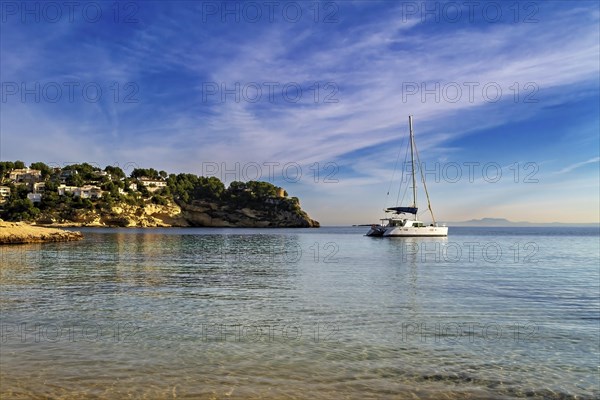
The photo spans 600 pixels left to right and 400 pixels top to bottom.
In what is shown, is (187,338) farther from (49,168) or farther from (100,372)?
(49,168)

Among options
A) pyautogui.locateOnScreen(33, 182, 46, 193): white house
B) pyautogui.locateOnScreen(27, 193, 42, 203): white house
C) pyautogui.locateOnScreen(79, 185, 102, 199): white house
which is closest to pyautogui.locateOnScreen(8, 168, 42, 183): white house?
pyautogui.locateOnScreen(33, 182, 46, 193): white house

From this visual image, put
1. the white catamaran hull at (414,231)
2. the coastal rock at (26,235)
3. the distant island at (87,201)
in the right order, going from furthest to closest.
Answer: the distant island at (87,201), the white catamaran hull at (414,231), the coastal rock at (26,235)

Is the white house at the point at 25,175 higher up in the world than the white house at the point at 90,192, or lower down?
higher up

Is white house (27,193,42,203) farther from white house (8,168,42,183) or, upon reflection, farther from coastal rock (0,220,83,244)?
coastal rock (0,220,83,244)

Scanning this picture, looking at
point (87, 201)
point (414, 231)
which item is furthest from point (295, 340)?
point (87, 201)

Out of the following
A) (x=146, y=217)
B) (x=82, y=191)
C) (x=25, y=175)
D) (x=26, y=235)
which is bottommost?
(x=26, y=235)

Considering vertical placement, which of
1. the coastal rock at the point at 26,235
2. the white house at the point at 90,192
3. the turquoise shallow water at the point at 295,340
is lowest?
the turquoise shallow water at the point at 295,340

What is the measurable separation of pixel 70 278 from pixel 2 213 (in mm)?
141886

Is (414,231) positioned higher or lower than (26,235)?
higher

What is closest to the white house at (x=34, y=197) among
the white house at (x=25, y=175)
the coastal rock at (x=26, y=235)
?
the white house at (x=25, y=175)

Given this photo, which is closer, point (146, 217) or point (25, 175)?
point (146, 217)

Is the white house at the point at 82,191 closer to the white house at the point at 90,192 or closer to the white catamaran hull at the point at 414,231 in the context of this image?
the white house at the point at 90,192

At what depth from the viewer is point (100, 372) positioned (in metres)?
8.48

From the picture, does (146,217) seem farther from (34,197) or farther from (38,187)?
(38,187)
